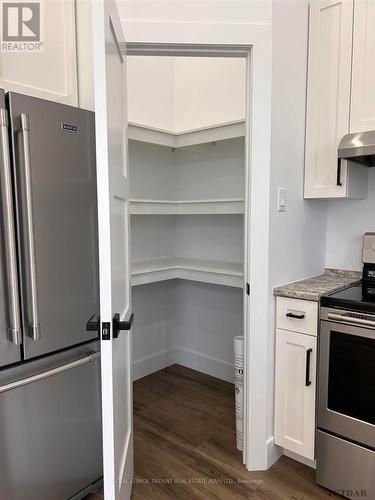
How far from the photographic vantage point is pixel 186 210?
2.93 metres

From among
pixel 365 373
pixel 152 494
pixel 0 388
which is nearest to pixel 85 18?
pixel 0 388

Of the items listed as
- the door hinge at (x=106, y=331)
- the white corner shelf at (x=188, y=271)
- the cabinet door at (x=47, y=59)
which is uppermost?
the cabinet door at (x=47, y=59)

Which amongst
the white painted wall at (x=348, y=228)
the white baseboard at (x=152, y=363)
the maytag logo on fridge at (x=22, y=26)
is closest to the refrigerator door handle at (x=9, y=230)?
the maytag logo on fridge at (x=22, y=26)

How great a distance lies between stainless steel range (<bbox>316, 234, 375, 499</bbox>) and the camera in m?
1.66

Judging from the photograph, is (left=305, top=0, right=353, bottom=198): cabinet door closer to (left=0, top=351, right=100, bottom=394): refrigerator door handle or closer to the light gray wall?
the light gray wall

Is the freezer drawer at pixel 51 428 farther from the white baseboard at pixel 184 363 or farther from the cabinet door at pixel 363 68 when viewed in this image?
the cabinet door at pixel 363 68

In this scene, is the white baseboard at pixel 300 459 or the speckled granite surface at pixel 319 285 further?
the white baseboard at pixel 300 459

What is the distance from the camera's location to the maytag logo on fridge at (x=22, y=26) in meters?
1.72

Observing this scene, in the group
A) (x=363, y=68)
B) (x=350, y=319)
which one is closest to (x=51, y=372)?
(x=350, y=319)

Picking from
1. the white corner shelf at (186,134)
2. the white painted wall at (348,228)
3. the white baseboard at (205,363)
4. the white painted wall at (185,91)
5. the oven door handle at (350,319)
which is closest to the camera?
the oven door handle at (350,319)

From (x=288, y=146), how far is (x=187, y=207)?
43.8 inches

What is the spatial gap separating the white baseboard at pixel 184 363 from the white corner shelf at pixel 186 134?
178 cm

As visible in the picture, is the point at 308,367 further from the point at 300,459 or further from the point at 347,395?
the point at 300,459

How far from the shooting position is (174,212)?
2943mm
